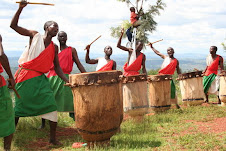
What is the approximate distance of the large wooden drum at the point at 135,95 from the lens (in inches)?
256

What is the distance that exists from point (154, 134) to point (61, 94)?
2076 millimetres

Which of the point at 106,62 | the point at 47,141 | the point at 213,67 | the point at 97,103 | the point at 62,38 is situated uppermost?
the point at 62,38

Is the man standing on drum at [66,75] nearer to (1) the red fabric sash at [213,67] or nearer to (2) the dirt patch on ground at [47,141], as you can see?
(2) the dirt patch on ground at [47,141]

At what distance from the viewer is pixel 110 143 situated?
4605 millimetres

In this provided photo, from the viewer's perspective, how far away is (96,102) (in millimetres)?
4129

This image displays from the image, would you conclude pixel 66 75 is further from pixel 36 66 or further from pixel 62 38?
pixel 36 66

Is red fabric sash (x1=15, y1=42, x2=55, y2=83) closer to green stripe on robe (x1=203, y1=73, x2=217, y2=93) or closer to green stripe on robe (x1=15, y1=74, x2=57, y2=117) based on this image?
green stripe on robe (x1=15, y1=74, x2=57, y2=117)

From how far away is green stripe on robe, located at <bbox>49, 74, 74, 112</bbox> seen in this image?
5.92m

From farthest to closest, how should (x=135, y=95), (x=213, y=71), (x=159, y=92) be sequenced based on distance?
1. (x=213, y=71)
2. (x=159, y=92)
3. (x=135, y=95)

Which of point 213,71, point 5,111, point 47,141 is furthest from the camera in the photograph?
point 213,71

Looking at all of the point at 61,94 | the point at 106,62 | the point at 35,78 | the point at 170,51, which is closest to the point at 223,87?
the point at 170,51

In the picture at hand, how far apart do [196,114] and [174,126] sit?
1600 millimetres

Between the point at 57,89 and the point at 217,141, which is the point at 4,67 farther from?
the point at 217,141

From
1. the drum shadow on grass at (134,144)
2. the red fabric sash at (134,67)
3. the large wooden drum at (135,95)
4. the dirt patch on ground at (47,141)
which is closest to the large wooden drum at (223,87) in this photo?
the red fabric sash at (134,67)
